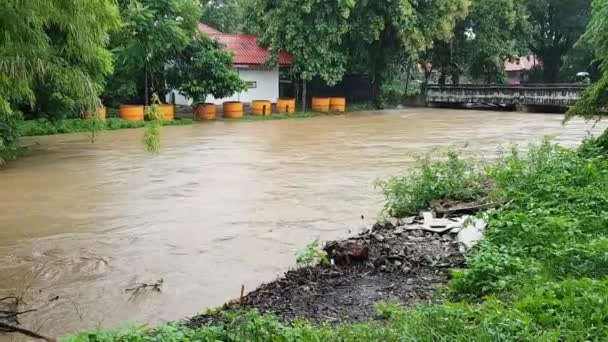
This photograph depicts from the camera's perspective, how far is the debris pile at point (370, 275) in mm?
5266

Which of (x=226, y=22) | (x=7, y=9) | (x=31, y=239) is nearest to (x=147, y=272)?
(x=31, y=239)

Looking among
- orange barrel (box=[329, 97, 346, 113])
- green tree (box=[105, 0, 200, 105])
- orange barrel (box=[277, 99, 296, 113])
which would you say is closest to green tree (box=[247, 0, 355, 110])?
orange barrel (box=[277, 99, 296, 113])

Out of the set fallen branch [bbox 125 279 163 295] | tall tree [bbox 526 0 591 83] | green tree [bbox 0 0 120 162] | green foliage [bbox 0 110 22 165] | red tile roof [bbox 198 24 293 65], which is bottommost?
fallen branch [bbox 125 279 163 295]

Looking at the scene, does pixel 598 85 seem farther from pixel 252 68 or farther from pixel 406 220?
pixel 252 68

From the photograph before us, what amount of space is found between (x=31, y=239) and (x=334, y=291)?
15.2 feet

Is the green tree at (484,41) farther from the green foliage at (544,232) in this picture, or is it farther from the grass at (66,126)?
the green foliage at (544,232)

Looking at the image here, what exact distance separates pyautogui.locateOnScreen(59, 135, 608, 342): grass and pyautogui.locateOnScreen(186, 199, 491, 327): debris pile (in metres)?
0.38

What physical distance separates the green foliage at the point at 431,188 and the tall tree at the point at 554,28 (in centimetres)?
2882

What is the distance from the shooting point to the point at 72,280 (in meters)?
6.72

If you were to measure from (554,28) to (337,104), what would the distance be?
14.8 meters

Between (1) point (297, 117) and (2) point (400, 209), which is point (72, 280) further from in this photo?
(1) point (297, 117)

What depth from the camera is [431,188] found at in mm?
9305

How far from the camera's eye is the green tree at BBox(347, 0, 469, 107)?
2966cm

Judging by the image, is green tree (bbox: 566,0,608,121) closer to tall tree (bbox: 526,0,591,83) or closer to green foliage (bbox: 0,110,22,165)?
green foliage (bbox: 0,110,22,165)
